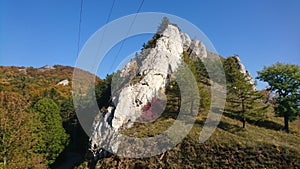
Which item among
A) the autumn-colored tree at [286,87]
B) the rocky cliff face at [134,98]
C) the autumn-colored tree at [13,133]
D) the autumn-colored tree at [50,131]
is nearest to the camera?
the autumn-colored tree at [13,133]

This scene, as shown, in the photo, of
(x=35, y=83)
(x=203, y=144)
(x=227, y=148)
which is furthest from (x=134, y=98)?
(x=35, y=83)

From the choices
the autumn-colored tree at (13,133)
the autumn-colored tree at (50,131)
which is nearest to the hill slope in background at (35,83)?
the autumn-colored tree at (50,131)

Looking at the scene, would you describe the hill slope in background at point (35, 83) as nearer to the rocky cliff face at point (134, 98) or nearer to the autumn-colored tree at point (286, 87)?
the rocky cliff face at point (134, 98)

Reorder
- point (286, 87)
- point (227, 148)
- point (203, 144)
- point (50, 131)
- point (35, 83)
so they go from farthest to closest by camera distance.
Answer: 1. point (35, 83)
2. point (50, 131)
3. point (286, 87)
4. point (203, 144)
5. point (227, 148)

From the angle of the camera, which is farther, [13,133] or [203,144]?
[203,144]

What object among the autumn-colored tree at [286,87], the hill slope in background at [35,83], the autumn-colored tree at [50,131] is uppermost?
the hill slope in background at [35,83]

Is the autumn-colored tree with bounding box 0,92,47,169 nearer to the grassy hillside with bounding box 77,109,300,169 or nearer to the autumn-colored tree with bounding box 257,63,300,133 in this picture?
the grassy hillside with bounding box 77,109,300,169

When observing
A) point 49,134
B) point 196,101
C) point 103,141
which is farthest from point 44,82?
point 196,101

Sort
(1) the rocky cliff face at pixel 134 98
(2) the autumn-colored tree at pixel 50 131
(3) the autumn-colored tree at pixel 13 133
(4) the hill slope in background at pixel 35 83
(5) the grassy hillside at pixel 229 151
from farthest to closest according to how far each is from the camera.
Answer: (4) the hill slope in background at pixel 35 83 < (2) the autumn-colored tree at pixel 50 131 < (1) the rocky cliff face at pixel 134 98 < (3) the autumn-colored tree at pixel 13 133 < (5) the grassy hillside at pixel 229 151

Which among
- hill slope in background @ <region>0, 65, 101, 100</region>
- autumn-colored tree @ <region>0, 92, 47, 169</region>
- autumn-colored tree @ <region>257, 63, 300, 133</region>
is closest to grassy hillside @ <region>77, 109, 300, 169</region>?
autumn-colored tree @ <region>257, 63, 300, 133</region>

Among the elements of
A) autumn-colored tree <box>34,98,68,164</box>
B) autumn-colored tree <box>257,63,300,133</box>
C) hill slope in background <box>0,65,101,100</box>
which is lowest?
autumn-colored tree <box>34,98,68,164</box>

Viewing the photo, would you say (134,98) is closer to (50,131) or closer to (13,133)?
(50,131)

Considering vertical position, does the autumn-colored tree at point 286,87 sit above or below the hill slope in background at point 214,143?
above

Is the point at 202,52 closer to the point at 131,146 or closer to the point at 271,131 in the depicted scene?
the point at 271,131
